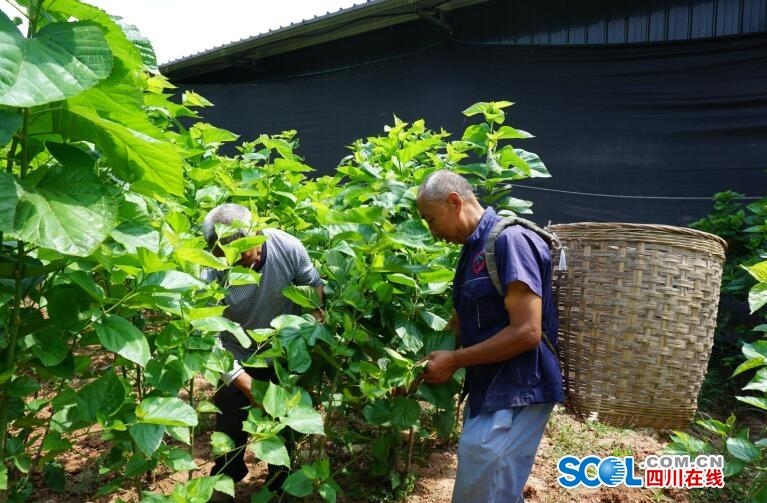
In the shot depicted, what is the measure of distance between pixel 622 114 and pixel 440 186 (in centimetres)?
319

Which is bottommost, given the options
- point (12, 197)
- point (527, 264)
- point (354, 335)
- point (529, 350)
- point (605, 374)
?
point (605, 374)

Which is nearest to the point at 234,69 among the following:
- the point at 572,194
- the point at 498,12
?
the point at 498,12

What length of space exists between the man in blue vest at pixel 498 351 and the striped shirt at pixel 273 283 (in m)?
0.64

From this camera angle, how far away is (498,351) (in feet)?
6.46

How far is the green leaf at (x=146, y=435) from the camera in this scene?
1.26m

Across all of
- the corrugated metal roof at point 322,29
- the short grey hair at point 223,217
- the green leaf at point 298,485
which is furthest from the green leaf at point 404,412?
the corrugated metal roof at point 322,29

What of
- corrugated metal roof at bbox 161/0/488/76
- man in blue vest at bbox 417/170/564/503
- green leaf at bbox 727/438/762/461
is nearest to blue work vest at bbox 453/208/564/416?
man in blue vest at bbox 417/170/564/503

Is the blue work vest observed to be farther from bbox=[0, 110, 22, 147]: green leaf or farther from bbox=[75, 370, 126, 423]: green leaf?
bbox=[0, 110, 22, 147]: green leaf

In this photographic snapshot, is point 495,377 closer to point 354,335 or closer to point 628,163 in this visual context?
point 354,335

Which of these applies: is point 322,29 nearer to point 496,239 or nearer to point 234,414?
point 234,414

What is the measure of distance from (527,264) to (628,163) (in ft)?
10.4

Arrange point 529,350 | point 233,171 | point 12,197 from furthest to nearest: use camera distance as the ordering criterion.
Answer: point 233,171
point 529,350
point 12,197

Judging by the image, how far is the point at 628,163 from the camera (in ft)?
15.4

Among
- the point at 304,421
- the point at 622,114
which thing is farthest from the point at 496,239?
the point at 622,114
